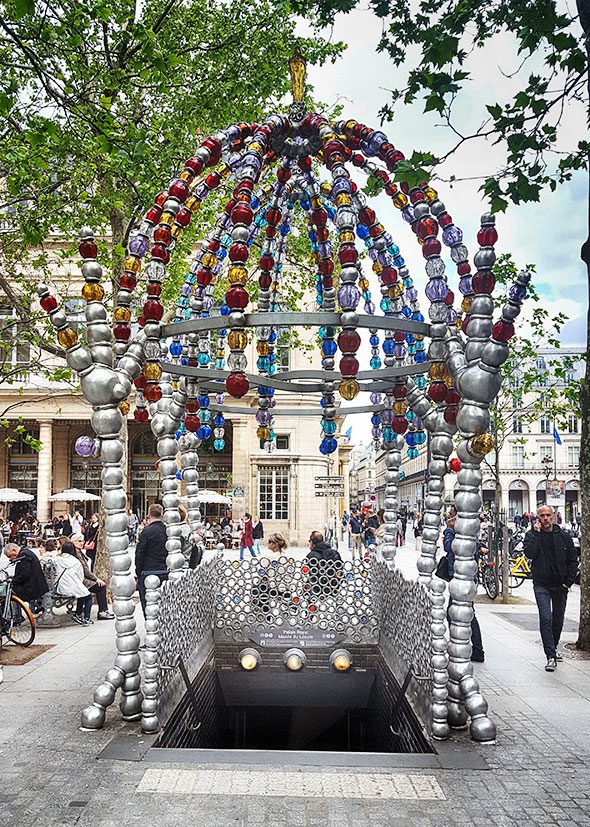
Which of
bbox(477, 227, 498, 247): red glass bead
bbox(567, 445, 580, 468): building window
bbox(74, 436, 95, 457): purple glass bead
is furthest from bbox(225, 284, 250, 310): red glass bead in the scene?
bbox(567, 445, 580, 468): building window

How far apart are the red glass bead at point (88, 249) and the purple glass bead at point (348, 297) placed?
85.4 inches

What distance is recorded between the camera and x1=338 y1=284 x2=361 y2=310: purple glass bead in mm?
5574

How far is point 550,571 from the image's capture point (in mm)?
9156

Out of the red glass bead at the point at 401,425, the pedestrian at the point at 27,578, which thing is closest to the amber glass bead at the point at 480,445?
the red glass bead at the point at 401,425

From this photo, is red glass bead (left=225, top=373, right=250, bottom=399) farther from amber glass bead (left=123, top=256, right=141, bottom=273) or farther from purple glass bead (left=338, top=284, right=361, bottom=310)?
amber glass bead (left=123, top=256, right=141, bottom=273)

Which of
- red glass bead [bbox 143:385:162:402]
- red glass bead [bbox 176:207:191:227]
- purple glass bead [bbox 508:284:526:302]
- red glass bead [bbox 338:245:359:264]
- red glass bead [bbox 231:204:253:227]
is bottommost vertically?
red glass bead [bbox 143:385:162:402]

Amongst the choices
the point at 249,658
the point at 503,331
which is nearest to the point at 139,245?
the point at 503,331

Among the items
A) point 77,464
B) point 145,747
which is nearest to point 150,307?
point 145,747

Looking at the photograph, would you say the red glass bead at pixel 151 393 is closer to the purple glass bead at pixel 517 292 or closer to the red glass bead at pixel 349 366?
the red glass bead at pixel 349 366

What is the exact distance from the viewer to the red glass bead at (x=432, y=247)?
6426 mm

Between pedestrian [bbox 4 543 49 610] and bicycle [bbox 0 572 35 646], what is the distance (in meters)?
0.27

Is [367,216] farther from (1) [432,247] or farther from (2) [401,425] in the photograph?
(2) [401,425]

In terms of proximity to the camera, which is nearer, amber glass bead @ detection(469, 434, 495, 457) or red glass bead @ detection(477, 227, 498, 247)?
amber glass bead @ detection(469, 434, 495, 457)

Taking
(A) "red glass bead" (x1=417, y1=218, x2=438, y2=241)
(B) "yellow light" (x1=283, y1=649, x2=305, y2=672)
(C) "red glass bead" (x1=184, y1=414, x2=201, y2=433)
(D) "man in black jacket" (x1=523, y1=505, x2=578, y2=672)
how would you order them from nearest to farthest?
(A) "red glass bead" (x1=417, y1=218, x2=438, y2=241) → (B) "yellow light" (x1=283, y1=649, x2=305, y2=672) → (C) "red glass bead" (x1=184, y1=414, x2=201, y2=433) → (D) "man in black jacket" (x1=523, y1=505, x2=578, y2=672)
